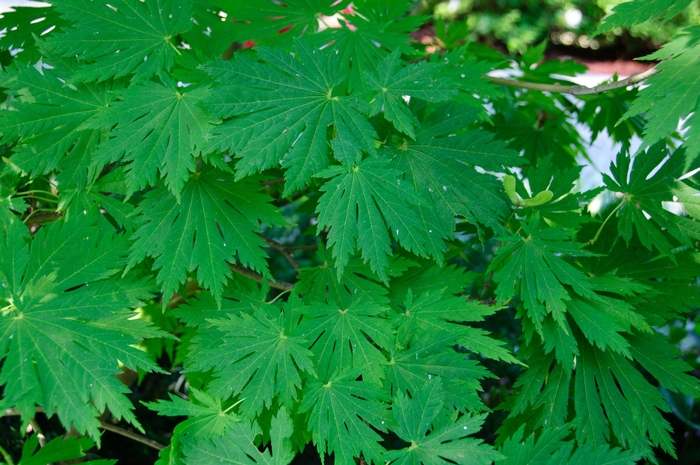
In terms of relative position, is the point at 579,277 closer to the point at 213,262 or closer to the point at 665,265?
the point at 665,265

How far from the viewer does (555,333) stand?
1.04m

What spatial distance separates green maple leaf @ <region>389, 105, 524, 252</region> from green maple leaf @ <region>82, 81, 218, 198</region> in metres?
0.33

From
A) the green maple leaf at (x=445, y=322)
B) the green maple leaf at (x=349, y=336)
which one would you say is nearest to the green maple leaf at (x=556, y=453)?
the green maple leaf at (x=445, y=322)

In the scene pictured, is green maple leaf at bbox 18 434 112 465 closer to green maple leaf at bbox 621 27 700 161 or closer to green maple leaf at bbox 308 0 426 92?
green maple leaf at bbox 308 0 426 92

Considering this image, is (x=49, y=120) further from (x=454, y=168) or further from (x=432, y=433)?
(x=432, y=433)

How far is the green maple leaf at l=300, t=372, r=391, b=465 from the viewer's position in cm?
87

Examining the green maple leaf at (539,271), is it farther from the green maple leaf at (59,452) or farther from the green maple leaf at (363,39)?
the green maple leaf at (59,452)

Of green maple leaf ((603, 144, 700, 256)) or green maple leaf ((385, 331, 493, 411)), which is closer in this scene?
green maple leaf ((385, 331, 493, 411))

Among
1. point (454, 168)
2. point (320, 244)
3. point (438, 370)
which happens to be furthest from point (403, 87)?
point (438, 370)

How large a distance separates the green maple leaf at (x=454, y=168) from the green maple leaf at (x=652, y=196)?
22 centimetres

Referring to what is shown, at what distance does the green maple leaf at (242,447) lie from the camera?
85 centimetres

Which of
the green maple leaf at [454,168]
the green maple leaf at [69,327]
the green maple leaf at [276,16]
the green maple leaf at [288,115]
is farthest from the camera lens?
the green maple leaf at [276,16]

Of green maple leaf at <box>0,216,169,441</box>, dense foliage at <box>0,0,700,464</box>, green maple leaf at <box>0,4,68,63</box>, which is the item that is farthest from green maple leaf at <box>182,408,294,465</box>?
green maple leaf at <box>0,4,68,63</box>

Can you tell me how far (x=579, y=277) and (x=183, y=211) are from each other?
664 millimetres
